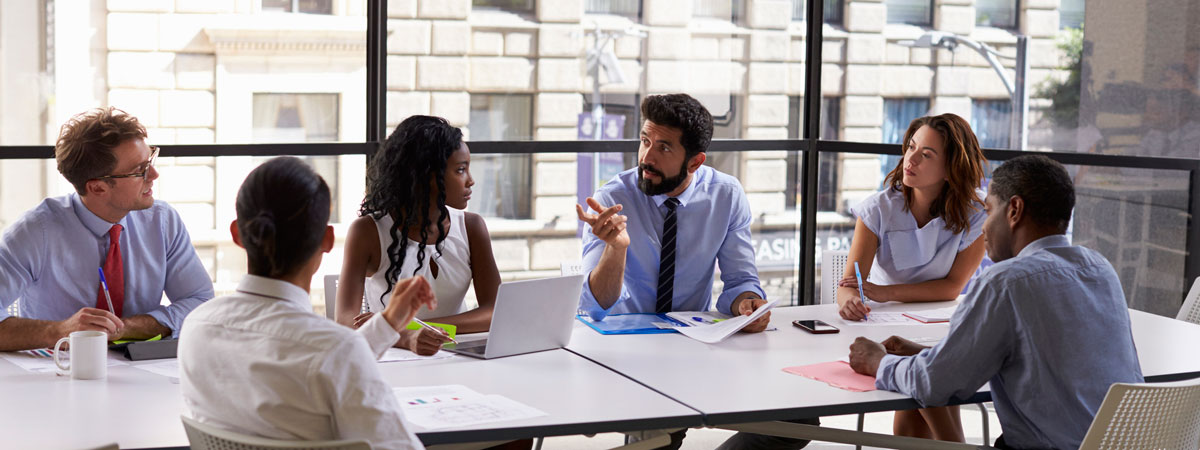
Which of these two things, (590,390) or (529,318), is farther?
(529,318)

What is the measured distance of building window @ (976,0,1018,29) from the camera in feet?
17.1

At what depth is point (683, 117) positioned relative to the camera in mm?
3504

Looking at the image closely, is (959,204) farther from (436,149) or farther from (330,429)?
(330,429)

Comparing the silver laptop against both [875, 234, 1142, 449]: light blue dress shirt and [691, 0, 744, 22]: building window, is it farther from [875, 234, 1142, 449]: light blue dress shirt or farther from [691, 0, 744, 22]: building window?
[691, 0, 744, 22]: building window

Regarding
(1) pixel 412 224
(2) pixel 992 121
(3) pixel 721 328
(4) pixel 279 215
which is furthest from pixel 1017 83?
(4) pixel 279 215

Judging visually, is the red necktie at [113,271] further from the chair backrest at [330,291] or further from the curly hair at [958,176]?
the curly hair at [958,176]

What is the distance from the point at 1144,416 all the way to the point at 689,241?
159cm

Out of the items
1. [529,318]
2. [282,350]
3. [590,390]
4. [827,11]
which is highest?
[827,11]

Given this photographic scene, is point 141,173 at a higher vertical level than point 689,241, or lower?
higher

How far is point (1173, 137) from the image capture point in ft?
15.2

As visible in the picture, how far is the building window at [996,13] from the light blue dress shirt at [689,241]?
7.55 feet

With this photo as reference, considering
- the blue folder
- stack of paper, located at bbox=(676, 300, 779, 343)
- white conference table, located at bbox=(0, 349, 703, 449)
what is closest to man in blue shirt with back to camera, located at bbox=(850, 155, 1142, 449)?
stack of paper, located at bbox=(676, 300, 779, 343)

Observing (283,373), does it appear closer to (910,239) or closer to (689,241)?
(689,241)

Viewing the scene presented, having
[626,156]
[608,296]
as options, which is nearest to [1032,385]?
[608,296]
